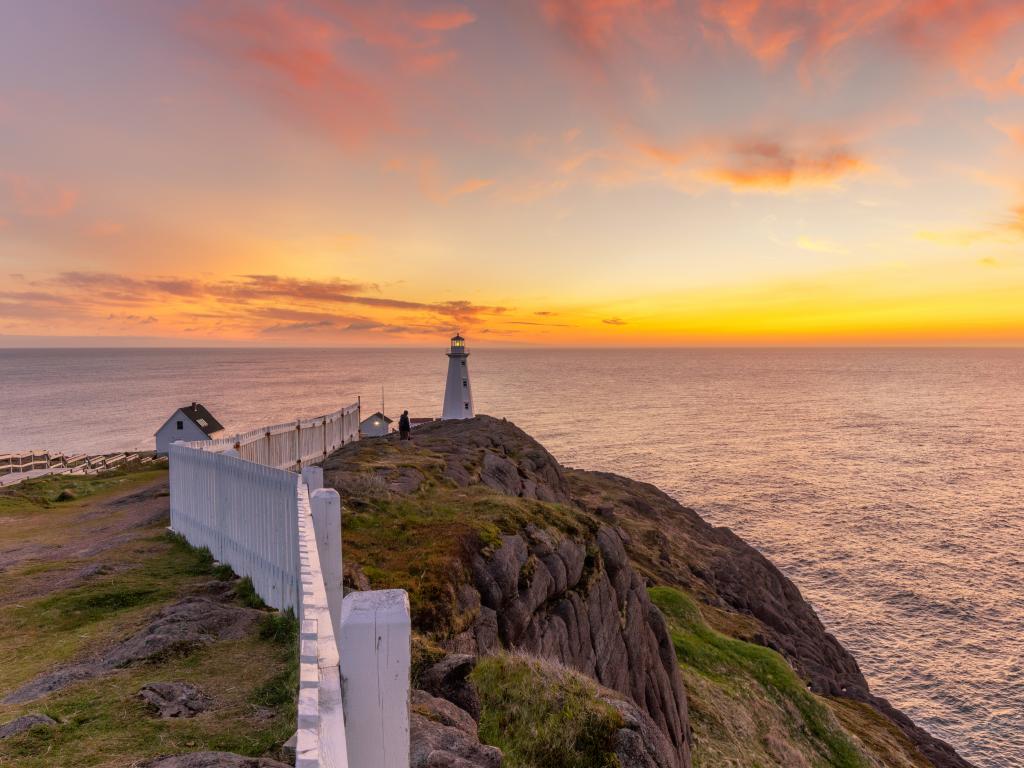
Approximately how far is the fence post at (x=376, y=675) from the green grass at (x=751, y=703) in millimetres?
18411

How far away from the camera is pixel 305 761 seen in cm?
236

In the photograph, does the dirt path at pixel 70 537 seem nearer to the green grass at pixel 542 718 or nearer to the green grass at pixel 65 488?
the green grass at pixel 65 488

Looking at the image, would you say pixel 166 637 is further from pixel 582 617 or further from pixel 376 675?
pixel 582 617

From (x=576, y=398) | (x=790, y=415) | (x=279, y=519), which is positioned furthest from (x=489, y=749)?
(x=576, y=398)

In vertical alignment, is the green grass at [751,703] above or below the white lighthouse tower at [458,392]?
below

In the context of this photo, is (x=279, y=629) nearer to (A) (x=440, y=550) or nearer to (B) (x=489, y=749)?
(B) (x=489, y=749)

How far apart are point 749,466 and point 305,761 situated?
2996 inches

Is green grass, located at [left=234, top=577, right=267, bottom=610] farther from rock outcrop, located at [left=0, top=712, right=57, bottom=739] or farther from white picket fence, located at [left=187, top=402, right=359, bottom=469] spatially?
white picket fence, located at [left=187, top=402, right=359, bottom=469]

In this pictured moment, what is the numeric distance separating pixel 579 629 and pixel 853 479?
62839mm

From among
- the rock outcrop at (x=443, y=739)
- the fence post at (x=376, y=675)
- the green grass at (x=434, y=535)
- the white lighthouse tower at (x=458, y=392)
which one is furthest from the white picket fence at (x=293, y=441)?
the white lighthouse tower at (x=458, y=392)

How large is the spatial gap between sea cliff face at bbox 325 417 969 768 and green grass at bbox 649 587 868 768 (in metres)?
0.06

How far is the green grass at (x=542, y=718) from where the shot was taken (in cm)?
757

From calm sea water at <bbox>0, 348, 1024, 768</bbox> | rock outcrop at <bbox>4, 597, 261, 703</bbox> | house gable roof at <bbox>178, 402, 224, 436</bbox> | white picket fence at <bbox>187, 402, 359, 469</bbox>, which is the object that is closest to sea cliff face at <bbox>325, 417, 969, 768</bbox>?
rock outcrop at <bbox>4, 597, 261, 703</bbox>

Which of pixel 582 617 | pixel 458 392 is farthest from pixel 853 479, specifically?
pixel 582 617
